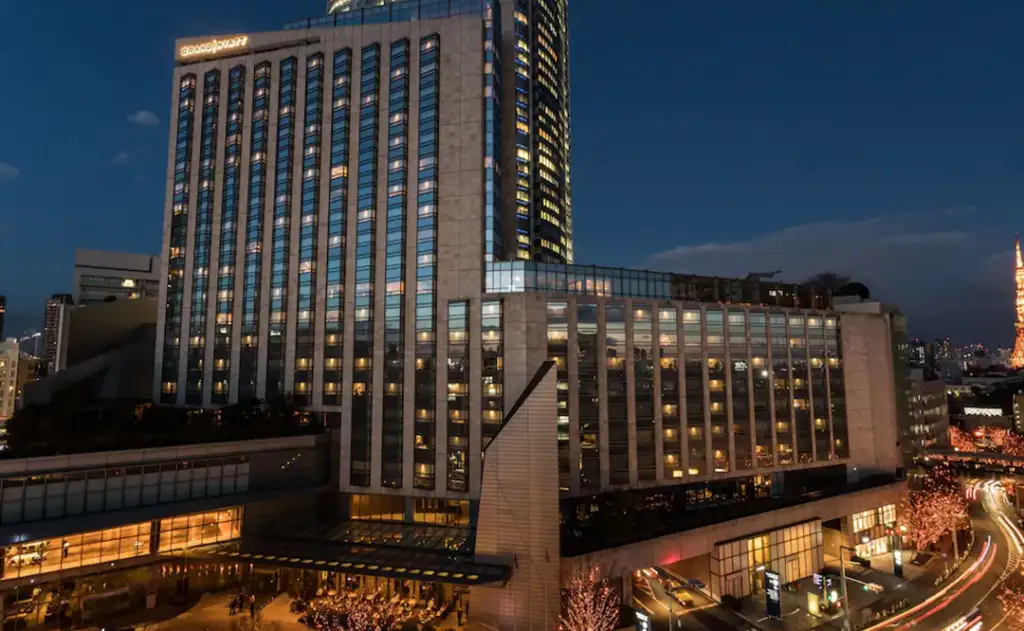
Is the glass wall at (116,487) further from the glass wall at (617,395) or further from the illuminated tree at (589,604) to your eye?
the glass wall at (617,395)

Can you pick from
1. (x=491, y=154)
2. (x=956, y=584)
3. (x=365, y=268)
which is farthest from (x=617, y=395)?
(x=956, y=584)

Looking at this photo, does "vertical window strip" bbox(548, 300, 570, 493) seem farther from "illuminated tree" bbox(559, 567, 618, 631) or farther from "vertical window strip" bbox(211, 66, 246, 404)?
"vertical window strip" bbox(211, 66, 246, 404)

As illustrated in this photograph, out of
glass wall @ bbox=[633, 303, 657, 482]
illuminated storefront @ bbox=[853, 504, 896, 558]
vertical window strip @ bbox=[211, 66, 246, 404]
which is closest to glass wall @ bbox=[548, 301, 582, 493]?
glass wall @ bbox=[633, 303, 657, 482]

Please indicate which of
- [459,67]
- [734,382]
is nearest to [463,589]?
[734,382]

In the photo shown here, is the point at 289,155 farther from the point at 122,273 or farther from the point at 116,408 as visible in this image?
the point at 122,273

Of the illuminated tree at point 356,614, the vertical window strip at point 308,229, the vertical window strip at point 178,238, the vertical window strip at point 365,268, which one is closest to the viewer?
the illuminated tree at point 356,614

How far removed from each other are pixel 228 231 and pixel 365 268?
1263 inches

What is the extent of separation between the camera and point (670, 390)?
241 feet

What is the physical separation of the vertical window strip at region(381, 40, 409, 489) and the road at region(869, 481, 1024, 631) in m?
55.4

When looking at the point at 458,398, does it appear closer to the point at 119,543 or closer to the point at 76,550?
the point at 119,543

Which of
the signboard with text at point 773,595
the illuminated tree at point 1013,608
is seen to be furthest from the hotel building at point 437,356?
the illuminated tree at point 1013,608

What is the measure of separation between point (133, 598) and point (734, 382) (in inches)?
2953

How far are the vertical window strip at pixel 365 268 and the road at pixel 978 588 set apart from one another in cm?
5986

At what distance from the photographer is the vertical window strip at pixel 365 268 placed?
7406cm
